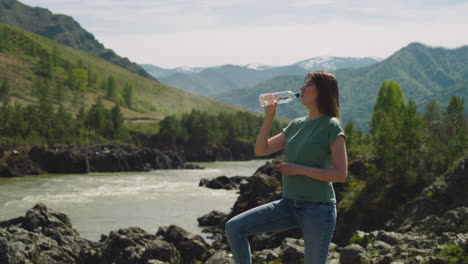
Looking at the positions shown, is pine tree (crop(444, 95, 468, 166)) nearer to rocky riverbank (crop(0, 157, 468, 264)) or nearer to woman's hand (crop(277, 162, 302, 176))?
rocky riverbank (crop(0, 157, 468, 264))

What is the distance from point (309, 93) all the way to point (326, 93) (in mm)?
225

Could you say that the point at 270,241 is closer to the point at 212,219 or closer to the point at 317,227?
the point at 212,219

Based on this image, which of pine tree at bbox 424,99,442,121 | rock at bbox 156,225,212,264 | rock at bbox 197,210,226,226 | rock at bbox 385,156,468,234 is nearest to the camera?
rock at bbox 385,156,468,234

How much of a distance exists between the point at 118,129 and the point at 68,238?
382ft

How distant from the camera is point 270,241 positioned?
3638 centimetres

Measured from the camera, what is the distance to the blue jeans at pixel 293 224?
6910mm

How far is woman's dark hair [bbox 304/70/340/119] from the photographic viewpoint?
7.30 metres

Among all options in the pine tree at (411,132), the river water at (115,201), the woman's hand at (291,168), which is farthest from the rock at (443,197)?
the woman's hand at (291,168)

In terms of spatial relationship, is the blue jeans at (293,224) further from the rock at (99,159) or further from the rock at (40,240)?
the rock at (99,159)

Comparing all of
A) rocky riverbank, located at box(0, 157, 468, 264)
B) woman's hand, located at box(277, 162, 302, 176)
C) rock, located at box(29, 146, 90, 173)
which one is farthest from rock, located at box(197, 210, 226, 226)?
rock, located at box(29, 146, 90, 173)

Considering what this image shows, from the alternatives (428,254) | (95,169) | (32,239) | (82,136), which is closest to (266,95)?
(428,254)

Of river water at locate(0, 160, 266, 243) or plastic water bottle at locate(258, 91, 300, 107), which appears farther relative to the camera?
river water at locate(0, 160, 266, 243)

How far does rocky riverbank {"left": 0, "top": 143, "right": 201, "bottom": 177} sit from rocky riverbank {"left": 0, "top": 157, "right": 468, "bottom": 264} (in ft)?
202

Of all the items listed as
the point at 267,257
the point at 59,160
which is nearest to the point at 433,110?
the point at 59,160
